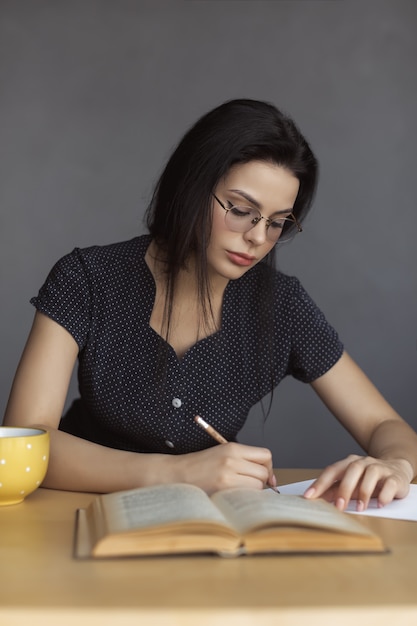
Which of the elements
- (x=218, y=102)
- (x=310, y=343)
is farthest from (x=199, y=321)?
(x=218, y=102)

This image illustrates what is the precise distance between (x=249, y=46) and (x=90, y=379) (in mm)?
2346

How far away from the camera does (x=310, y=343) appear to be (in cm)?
174

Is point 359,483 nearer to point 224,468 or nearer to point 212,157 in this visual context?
point 224,468

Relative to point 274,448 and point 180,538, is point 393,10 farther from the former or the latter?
point 180,538

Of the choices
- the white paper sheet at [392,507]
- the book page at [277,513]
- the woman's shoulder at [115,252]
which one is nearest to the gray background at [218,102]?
the woman's shoulder at [115,252]

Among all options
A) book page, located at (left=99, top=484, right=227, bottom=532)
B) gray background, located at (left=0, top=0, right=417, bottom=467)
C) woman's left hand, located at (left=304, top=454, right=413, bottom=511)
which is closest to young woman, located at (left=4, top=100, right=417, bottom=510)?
woman's left hand, located at (left=304, top=454, right=413, bottom=511)

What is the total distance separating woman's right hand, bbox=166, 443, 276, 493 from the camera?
1129mm

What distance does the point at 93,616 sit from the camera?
689 millimetres

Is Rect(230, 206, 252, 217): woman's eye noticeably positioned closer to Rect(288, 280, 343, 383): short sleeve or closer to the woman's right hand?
Rect(288, 280, 343, 383): short sleeve

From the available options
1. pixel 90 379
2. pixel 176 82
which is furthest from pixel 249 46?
pixel 90 379

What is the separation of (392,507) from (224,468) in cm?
25

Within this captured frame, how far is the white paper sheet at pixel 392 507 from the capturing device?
1.10m

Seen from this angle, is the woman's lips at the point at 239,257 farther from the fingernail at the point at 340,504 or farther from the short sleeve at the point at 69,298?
the fingernail at the point at 340,504

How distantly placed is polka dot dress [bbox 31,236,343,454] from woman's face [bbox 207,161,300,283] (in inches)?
7.4
